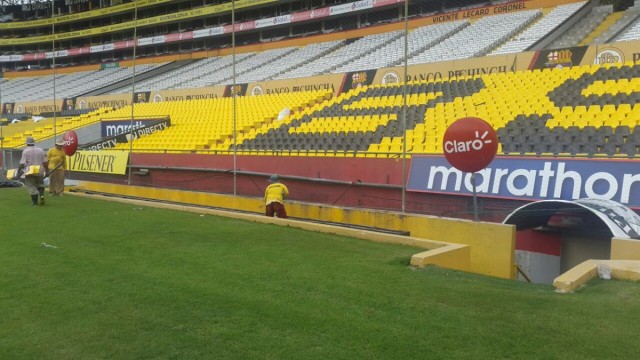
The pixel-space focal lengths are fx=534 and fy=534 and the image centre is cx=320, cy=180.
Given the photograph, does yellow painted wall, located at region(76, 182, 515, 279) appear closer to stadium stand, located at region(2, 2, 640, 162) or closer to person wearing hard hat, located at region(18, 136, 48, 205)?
stadium stand, located at region(2, 2, 640, 162)

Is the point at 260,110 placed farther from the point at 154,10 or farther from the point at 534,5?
the point at 154,10

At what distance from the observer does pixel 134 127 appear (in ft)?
74.9

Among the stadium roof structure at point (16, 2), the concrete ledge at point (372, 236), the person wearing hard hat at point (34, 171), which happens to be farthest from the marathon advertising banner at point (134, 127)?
the stadium roof structure at point (16, 2)

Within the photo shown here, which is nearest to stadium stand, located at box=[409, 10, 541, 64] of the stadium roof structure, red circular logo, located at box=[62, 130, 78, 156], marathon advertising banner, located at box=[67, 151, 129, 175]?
marathon advertising banner, located at box=[67, 151, 129, 175]

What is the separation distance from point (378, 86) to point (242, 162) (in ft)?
23.3

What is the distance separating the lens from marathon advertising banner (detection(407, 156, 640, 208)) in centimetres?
839

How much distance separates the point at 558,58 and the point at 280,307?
1513 centimetres

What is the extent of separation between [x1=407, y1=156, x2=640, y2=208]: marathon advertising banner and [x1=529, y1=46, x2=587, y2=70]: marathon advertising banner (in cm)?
814

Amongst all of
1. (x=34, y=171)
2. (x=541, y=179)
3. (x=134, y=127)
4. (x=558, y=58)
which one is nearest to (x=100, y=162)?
(x=134, y=127)

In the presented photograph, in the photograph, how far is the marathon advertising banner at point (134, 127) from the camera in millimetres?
21547

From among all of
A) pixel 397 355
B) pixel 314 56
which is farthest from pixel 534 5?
pixel 397 355

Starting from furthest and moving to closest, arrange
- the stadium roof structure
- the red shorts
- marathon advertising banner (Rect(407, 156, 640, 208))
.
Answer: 1. the stadium roof structure
2. the red shorts
3. marathon advertising banner (Rect(407, 156, 640, 208))

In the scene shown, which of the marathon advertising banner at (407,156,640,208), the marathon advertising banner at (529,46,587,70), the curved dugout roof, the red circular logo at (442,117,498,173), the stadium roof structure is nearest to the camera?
the curved dugout roof

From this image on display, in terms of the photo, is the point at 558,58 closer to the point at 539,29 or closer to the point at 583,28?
the point at 539,29
